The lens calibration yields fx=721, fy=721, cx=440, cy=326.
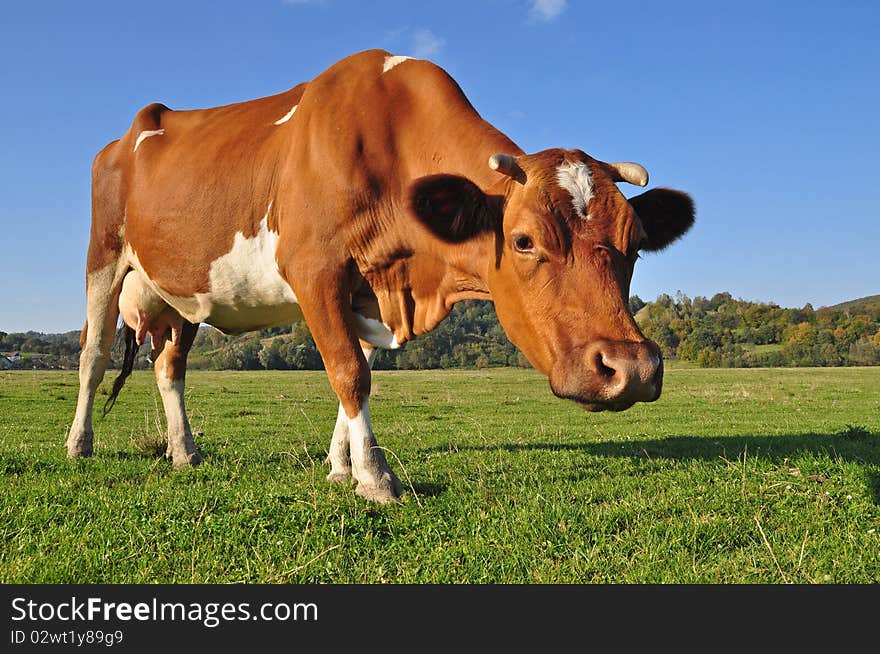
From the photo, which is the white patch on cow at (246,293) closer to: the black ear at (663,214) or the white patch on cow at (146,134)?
the white patch on cow at (146,134)

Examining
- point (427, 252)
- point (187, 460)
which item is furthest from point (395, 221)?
point (187, 460)

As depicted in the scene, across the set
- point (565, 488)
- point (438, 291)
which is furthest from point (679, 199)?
point (565, 488)

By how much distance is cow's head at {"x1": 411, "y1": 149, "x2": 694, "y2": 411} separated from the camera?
429 centimetres

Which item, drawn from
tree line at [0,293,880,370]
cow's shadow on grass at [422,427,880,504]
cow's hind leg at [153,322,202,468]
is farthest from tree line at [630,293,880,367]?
cow's hind leg at [153,322,202,468]

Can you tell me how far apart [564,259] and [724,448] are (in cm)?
576

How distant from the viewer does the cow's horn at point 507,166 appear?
504 centimetres

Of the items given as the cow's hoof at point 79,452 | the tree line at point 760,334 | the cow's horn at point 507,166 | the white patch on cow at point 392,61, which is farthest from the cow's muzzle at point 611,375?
the tree line at point 760,334

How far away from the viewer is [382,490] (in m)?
5.54

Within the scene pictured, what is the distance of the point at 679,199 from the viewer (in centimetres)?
605

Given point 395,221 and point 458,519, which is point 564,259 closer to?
point 395,221

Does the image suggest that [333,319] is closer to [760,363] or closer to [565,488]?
[565,488]

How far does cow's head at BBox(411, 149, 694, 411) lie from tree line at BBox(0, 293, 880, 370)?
1963 inches

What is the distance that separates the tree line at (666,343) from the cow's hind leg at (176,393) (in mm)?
46710
